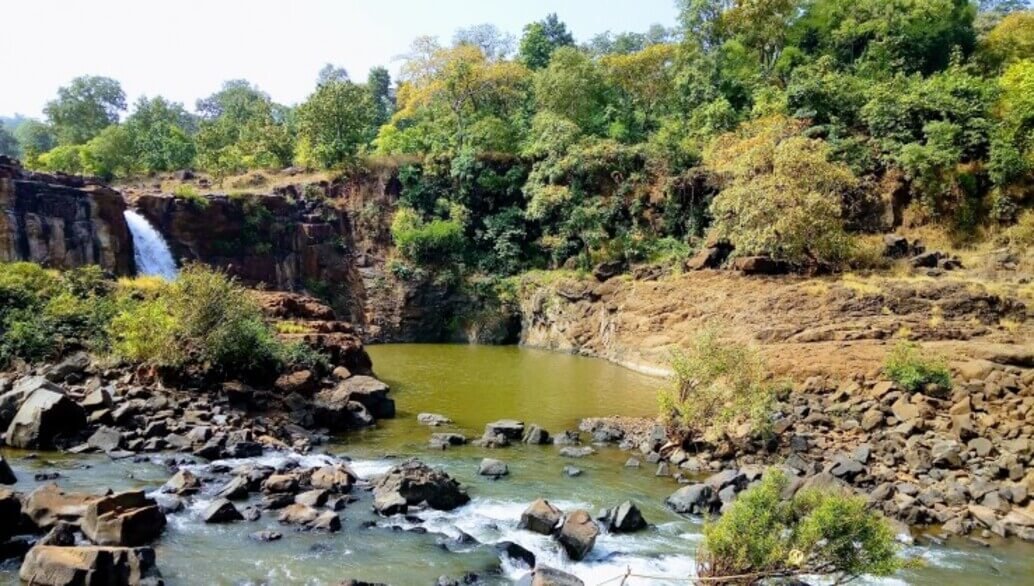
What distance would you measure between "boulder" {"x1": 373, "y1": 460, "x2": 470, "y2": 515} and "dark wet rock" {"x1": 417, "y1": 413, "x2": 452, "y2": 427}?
7143 mm

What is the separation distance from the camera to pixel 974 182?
3550 centimetres

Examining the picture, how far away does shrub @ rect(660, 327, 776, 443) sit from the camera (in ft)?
60.8

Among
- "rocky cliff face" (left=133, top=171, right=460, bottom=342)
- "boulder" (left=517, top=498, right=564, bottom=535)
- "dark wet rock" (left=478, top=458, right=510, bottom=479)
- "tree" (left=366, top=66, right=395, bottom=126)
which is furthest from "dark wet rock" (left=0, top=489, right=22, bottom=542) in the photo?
"tree" (left=366, top=66, right=395, bottom=126)

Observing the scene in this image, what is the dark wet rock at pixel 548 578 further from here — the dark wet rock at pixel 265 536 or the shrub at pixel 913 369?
the shrub at pixel 913 369

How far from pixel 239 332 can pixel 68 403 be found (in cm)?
513

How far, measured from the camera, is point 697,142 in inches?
1797

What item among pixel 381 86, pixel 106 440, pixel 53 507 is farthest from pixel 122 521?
pixel 381 86

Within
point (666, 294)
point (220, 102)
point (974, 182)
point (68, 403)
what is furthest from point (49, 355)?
point (220, 102)

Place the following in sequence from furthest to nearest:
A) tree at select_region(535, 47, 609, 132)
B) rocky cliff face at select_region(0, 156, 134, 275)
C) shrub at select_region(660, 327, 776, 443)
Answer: tree at select_region(535, 47, 609, 132), rocky cliff face at select_region(0, 156, 134, 275), shrub at select_region(660, 327, 776, 443)

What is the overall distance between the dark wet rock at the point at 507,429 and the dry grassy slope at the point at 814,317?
437 inches

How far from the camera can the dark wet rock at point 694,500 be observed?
587 inches

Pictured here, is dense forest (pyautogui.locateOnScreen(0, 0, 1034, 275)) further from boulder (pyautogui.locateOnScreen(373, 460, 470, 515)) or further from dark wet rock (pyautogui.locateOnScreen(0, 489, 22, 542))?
dark wet rock (pyautogui.locateOnScreen(0, 489, 22, 542))

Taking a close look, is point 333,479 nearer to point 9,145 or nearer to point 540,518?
point 540,518

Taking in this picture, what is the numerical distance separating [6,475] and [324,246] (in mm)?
34576
